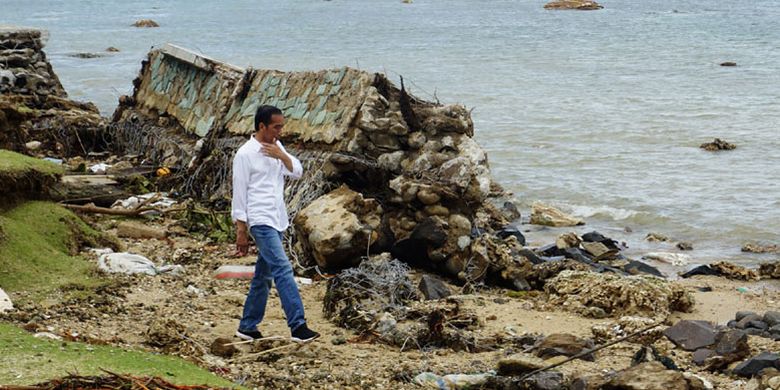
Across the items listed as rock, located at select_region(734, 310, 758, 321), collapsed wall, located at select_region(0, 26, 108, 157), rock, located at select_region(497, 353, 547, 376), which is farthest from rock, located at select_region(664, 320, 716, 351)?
collapsed wall, located at select_region(0, 26, 108, 157)

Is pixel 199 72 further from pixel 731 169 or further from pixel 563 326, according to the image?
pixel 731 169

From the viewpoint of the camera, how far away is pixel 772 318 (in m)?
8.90

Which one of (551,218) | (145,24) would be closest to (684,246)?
(551,218)

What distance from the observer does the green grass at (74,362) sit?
5.50 metres

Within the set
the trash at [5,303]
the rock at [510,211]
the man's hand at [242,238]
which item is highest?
the man's hand at [242,238]

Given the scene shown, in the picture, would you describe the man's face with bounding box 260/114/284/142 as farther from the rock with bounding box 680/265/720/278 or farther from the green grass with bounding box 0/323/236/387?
the rock with bounding box 680/265/720/278

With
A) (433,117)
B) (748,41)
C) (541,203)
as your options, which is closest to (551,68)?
(748,41)

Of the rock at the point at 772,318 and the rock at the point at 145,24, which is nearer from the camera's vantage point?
the rock at the point at 772,318

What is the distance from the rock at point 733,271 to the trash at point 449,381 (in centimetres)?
556

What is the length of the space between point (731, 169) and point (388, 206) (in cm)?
960

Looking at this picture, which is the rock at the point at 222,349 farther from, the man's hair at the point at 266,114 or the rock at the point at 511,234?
the rock at the point at 511,234

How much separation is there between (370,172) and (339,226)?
1106 mm

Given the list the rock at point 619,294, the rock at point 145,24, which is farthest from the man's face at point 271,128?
the rock at point 145,24

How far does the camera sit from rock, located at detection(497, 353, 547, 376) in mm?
6777
